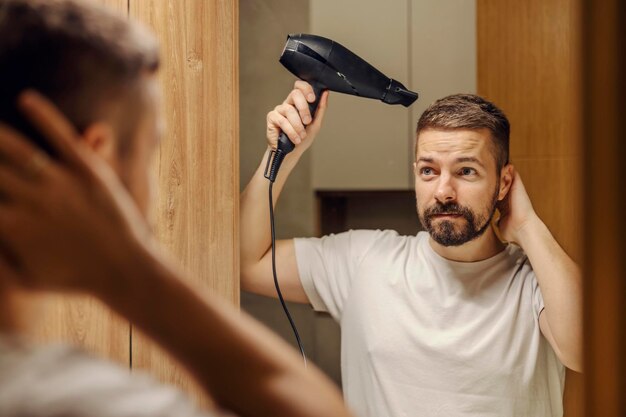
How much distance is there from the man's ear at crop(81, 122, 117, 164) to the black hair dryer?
73 centimetres

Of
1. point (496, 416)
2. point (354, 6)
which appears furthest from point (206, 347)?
point (354, 6)

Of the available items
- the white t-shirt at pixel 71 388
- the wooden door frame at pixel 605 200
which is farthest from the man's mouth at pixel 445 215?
the white t-shirt at pixel 71 388

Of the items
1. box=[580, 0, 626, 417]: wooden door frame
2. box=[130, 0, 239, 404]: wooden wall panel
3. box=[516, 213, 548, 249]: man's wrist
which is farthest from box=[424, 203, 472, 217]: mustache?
box=[580, 0, 626, 417]: wooden door frame

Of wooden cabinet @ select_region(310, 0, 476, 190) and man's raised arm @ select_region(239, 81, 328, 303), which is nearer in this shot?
man's raised arm @ select_region(239, 81, 328, 303)

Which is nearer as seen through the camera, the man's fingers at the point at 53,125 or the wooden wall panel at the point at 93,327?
the man's fingers at the point at 53,125

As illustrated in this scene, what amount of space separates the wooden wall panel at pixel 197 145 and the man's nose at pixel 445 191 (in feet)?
1.20

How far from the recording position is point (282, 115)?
1177mm

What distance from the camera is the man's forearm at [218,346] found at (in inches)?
17.7

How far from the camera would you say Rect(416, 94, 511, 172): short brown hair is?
1260 millimetres

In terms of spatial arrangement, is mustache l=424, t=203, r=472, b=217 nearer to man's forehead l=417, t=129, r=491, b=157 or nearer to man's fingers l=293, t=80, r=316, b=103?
man's forehead l=417, t=129, r=491, b=157

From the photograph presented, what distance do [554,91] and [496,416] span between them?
838mm

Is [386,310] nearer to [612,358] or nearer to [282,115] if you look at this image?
[282,115]

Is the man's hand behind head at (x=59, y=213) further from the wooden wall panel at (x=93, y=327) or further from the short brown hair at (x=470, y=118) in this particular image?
the short brown hair at (x=470, y=118)

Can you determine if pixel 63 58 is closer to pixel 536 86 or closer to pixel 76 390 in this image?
pixel 76 390
